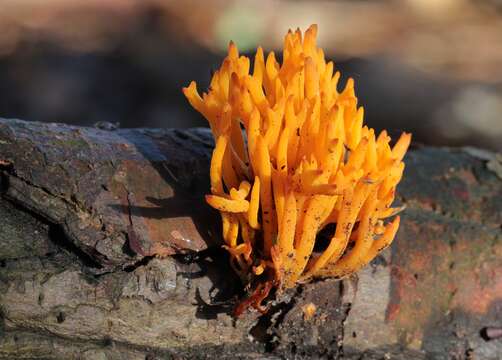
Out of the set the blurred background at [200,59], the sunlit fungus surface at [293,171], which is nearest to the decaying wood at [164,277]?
the sunlit fungus surface at [293,171]

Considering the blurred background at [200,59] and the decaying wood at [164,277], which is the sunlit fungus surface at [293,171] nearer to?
the decaying wood at [164,277]

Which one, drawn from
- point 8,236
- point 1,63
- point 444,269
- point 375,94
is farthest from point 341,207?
point 1,63

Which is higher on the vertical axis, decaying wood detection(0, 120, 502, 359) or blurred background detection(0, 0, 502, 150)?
blurred background detection(0, 0, 502, 150)

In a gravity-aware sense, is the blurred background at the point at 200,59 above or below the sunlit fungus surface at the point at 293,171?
above

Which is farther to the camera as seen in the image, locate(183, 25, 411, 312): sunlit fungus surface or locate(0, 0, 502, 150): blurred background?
locate(0, 0, 502, 150): blurred background

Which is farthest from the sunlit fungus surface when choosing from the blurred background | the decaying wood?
the blurred background

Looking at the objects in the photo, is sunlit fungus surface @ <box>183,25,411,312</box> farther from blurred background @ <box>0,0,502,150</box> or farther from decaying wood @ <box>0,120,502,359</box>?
blurred background @ <box>0,0,502,150</box>
